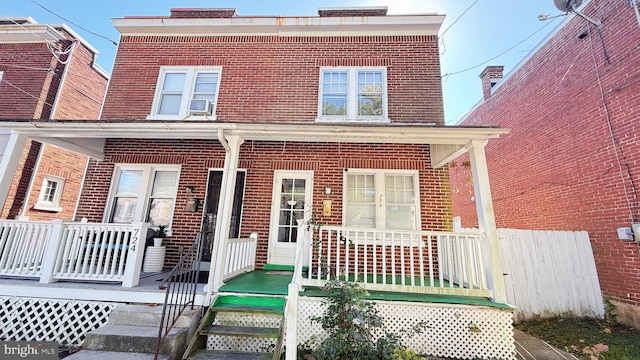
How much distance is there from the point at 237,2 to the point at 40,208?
8.56m

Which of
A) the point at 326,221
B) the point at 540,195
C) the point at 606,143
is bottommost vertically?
the point at 326,221

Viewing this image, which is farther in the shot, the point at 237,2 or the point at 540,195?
the point at 237,2

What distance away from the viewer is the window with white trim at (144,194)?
6441 millimetres

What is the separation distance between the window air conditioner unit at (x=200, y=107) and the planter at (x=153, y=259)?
3414 mm

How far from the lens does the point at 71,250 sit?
460cm

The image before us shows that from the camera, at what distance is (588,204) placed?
6.26 m

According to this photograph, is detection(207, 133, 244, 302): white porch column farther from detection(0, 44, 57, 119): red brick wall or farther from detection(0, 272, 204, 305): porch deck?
detection(0, 44, 57, 119): red brick wall

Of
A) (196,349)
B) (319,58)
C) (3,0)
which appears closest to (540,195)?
(319,58)

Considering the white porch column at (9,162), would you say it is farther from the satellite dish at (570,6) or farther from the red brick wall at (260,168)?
the satellite dish at (570,6)

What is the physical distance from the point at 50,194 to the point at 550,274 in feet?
44.7

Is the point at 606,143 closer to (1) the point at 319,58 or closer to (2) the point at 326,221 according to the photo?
(2) the point at 326,221

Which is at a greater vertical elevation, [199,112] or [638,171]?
[199,112]

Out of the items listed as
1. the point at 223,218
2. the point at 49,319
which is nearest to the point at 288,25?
the point at 223,218

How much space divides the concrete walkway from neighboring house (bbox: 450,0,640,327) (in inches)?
92.9
